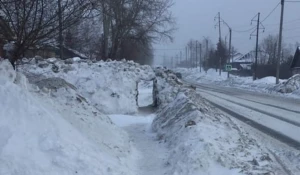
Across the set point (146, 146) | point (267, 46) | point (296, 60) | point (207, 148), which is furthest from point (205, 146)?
point (267, 46)

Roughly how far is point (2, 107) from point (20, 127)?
42cm

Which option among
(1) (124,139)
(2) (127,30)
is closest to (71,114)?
(1) (124,139)

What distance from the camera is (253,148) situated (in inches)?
301

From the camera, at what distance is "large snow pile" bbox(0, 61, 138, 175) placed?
4.91 metres

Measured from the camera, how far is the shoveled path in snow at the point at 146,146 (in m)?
7.14

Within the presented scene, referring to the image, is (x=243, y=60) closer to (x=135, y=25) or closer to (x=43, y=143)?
(x=135, y=25)

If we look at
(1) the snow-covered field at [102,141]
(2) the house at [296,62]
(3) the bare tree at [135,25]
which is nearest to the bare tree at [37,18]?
(1) the snow-covered field at [102,141]

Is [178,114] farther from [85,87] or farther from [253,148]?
[85,87]

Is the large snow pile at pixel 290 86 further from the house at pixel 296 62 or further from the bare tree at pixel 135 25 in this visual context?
the house at pixel 296 62

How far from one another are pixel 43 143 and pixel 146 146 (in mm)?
4089

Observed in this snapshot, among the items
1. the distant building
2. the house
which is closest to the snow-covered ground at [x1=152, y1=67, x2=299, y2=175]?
the house

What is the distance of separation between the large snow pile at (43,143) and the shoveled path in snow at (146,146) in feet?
1.15

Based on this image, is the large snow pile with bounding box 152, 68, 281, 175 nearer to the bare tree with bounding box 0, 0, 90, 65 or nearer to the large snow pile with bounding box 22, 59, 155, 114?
the bare tree with bounding box 0, 0, 90, 65

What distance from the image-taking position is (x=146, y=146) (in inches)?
360
